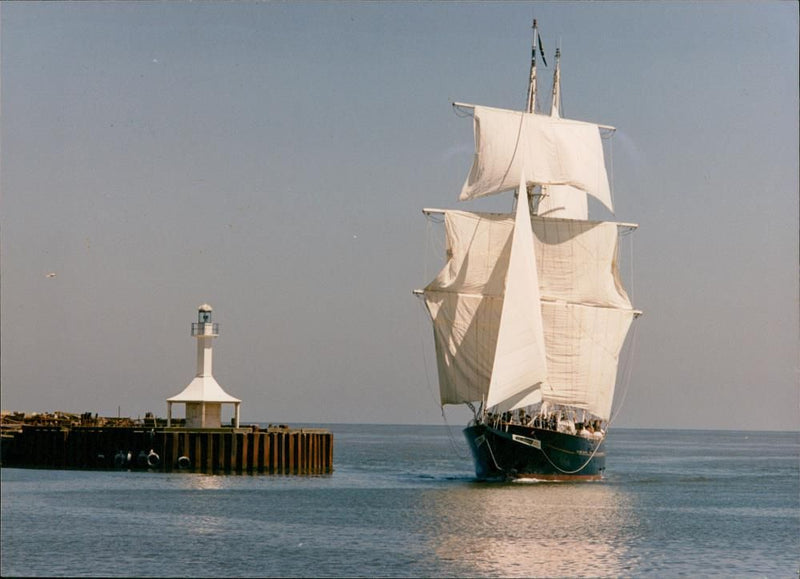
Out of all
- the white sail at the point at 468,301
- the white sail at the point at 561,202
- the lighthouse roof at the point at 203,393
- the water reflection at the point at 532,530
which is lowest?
the water reflection at the point at 532,530

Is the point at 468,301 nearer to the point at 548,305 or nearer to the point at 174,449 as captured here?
the point at 548,305

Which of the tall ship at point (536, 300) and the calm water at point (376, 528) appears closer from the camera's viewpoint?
the calm water at point (376, 528)

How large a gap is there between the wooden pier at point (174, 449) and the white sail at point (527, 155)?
1847 cm

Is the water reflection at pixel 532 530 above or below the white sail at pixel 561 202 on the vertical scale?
below

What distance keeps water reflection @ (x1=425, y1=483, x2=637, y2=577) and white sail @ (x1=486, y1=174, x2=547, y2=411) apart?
200 inches

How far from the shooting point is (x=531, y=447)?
70438 millimetres

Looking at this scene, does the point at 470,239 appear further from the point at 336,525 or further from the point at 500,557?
the point at 500,557

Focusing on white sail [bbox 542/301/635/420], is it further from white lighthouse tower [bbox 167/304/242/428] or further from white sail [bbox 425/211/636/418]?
white lighthouse tower [bbox 167/304/242/428]

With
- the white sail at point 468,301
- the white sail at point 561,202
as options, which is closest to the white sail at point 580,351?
the white sail at point 468,301

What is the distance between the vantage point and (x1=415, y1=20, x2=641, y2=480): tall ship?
232 ft

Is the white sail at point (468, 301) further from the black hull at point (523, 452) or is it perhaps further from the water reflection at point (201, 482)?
the water reflection at point (201, 482)

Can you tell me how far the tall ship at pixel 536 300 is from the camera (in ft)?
232

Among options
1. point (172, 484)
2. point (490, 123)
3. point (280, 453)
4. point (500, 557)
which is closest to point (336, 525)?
point (500, 557)

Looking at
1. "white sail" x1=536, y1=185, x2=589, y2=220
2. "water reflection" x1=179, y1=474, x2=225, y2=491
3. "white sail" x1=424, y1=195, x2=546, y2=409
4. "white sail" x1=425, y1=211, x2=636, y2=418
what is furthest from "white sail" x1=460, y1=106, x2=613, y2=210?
"water reflection" x1=179, y1=474, x2=225, y2=491
